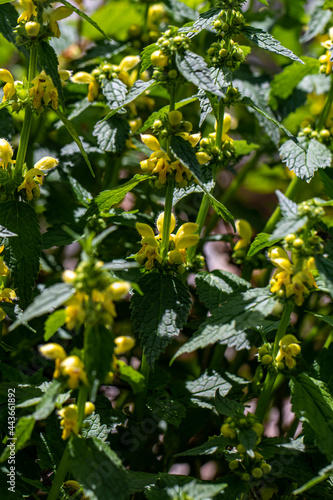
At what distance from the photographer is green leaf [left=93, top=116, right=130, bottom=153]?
4.41ft

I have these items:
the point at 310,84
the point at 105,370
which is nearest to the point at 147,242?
the point at 105,370

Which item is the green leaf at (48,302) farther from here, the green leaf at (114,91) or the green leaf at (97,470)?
the green leaf at (114,91)

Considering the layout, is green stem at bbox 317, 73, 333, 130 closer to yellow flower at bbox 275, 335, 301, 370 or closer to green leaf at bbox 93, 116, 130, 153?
green leaf at bbox 93, 116, 130, 153

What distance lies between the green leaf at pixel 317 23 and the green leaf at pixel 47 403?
1267mm

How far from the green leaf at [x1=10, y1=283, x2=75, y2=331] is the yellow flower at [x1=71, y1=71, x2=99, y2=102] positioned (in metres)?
0.81

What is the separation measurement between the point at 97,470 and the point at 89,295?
27 cm

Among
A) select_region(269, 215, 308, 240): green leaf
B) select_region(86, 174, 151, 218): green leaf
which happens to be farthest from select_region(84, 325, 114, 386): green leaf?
select_region(86, 174, 151, 218): green leaf

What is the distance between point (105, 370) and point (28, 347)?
724 millimetres

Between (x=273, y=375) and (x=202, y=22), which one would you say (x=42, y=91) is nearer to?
(x=202, y=22)

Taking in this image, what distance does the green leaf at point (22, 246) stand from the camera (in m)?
1.10

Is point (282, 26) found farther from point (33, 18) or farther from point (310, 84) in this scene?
point (33, 18)

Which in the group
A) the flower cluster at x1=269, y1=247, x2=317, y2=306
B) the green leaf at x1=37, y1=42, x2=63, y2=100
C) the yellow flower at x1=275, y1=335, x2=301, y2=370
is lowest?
the yellow flower at x1=275, y1=335, x2=301, y2=370

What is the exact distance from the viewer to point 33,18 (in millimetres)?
1110

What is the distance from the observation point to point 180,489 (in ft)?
3.04
